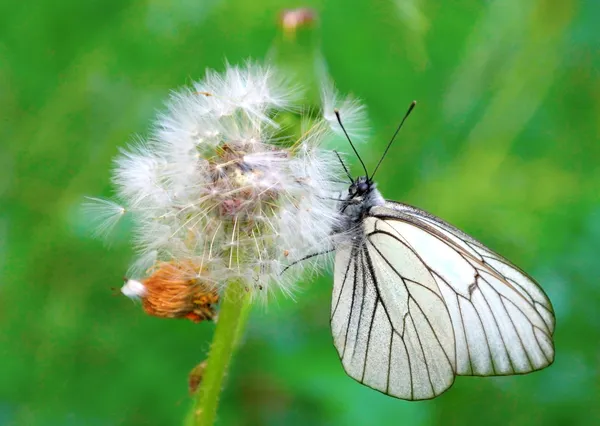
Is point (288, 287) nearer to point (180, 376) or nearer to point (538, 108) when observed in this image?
point (180, 376)

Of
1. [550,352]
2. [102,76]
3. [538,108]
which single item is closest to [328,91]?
[550,352]

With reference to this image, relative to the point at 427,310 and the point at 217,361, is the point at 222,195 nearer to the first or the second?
the point at 217,361

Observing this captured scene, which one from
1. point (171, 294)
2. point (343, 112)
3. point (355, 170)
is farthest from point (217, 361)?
point (355, 170)

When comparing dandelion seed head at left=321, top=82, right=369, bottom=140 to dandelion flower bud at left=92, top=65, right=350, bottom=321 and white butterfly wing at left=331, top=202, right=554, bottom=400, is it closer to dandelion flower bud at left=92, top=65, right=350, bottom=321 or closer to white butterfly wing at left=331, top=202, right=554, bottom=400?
dandelion flower bud at left=92, top=65, right=350, bottom=321

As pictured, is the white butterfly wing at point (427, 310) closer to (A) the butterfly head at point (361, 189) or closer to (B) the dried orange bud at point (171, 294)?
(A) the butterfly head at point (361, 189)

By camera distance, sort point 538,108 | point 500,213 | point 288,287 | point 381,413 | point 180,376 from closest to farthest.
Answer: point 288,287, point 381,413, point 180,376, point 500,213, point 538,108

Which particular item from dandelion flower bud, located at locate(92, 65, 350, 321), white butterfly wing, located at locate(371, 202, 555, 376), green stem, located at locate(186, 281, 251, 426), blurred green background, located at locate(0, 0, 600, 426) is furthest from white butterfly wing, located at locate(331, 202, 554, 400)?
blurred green background, located at locate(0, 0, 600, 426)

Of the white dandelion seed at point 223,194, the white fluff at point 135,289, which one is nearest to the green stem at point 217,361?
the white dandelion seed at point 223,194
